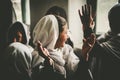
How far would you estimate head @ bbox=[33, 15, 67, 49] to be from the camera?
2805mm

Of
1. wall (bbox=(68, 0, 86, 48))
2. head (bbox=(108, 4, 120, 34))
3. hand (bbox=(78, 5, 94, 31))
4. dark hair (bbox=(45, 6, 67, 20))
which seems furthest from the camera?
wall (bbox=(68, 0, 86, 48))

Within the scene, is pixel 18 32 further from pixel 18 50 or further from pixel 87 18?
pixel 87 18

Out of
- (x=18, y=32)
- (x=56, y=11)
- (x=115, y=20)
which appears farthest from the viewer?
(x=56, y=11)

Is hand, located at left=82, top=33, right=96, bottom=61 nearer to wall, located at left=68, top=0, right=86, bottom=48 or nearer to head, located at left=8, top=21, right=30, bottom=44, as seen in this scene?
head, located at left=8, top=21, right=30, bottom=44

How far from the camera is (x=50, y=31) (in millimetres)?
2801

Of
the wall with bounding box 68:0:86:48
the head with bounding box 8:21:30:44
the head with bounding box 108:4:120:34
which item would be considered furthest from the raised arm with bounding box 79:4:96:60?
the wall with bounding box 68:0:86:48

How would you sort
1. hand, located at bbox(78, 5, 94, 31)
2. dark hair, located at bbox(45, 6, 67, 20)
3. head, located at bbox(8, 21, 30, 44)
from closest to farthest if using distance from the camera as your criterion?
hand, located at bbox(78, 5, 94, 31), head, located at bbox(8, 21, 30, 44), dark hair, located at bbox(45, 6, 67, 20)

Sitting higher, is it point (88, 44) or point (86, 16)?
point (86, 16)

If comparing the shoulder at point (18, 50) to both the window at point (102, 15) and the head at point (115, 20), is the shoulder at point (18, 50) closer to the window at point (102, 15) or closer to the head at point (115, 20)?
the head at point (115, 20)

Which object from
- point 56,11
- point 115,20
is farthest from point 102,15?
point 115,20

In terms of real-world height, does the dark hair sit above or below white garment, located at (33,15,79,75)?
above

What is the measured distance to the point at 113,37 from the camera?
273 centimetres

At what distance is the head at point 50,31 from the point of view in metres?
2.80

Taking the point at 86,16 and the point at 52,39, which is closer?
the point at 86,16
